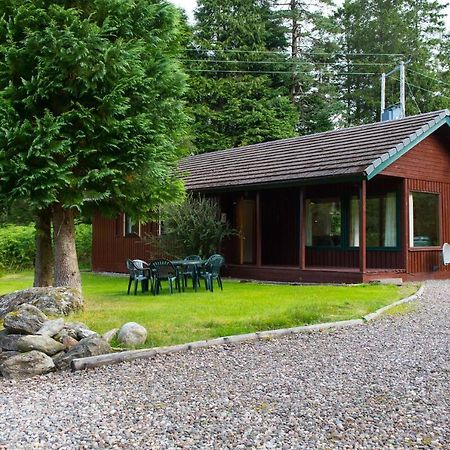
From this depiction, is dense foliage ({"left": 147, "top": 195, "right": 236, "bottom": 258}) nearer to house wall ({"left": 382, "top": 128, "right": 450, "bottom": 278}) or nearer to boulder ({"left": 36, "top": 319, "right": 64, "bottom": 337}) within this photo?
house wall ({"left": 382, "top": 128, "right": 450, "bottom": 278})

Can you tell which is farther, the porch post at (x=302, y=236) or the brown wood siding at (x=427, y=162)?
the porch post at (x=302, y=236)

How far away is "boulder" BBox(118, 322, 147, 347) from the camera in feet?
21.6

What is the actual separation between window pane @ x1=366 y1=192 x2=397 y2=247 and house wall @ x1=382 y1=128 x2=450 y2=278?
44 centimetres

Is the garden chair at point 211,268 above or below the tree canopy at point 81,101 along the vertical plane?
below

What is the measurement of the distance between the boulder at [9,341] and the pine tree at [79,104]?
113 inches

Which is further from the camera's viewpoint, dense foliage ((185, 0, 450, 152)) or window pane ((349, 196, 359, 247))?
dense foliage ((185, 0, 450, 152))

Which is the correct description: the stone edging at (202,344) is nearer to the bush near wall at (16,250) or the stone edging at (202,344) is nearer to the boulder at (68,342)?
the boulder at (68,342)

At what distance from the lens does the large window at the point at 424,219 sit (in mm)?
14484

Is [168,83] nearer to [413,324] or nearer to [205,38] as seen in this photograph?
[413,324]

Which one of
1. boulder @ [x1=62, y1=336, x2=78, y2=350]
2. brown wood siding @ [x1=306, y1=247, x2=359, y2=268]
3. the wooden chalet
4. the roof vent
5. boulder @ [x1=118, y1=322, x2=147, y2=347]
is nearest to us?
boulder @ [x1=62, y1=336, x2=78, y2=350]

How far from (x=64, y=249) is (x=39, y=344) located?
12.4 feet

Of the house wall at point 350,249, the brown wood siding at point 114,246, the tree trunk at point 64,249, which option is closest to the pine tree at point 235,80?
the brown wood siding at point 114,246

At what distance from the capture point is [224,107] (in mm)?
32906

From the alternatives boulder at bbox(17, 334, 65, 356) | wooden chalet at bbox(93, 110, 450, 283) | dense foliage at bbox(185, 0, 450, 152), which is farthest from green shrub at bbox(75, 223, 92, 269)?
boulder at bbox(17, 334, 65, 356)
